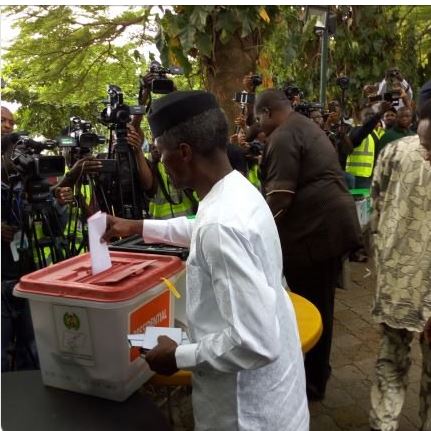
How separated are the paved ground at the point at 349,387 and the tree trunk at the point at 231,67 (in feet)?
8.24

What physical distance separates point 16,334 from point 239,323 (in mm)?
1944

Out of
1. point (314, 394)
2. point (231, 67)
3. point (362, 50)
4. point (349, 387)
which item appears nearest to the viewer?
point (314, 394)

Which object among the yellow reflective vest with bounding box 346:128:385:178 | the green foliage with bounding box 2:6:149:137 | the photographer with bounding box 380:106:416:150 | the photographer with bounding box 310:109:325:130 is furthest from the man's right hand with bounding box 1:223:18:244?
the green foliage with bounding box 2:6:149:137

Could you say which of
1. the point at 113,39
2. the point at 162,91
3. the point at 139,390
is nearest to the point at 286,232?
the point at 162,91

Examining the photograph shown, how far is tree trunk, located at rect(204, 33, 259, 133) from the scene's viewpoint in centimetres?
538

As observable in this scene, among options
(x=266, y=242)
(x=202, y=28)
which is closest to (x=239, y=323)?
(x=266, y=242)

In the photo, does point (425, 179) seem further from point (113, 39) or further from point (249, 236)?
point (113, 39)

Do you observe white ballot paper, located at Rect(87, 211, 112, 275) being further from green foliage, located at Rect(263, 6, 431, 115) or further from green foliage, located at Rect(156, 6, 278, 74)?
green foliage, located at Rect(263, 6, 431, 115)

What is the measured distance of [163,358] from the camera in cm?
126

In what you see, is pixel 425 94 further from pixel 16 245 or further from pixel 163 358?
pixel 16 245

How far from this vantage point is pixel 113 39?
810 cm

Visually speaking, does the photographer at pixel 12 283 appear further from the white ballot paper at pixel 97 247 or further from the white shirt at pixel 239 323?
the white shirt at pixel 239 323

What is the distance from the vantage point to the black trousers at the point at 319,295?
9.48 ft

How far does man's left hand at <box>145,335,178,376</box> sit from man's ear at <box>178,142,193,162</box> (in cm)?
48
